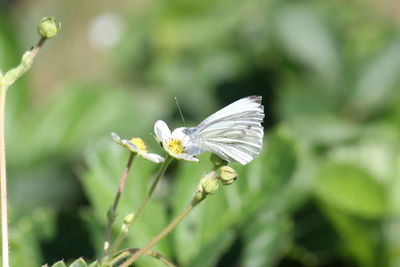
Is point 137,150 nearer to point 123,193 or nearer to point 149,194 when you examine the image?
point 149,194

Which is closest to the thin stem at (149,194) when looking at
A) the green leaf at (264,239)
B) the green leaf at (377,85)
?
the green leaf at (264,239)

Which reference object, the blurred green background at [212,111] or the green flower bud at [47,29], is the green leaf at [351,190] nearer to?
the blurred green background at [212,111]

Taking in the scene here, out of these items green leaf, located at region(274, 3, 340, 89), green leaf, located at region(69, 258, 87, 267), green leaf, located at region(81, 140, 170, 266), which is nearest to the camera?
green leaf, located at region(69, 258, 87, 267)

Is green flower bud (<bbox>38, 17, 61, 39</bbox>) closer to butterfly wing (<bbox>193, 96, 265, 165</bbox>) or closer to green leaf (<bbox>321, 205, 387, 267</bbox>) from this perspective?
butterfly wing (<bbox>193, 96, 265, 165</bbox>)

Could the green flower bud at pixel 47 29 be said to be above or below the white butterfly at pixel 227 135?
above

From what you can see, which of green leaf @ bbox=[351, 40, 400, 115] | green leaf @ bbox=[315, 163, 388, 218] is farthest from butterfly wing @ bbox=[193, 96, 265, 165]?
green leaf @ bbox=[351, 40, 400, 115]

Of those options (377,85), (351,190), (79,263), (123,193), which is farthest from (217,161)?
(377,85)

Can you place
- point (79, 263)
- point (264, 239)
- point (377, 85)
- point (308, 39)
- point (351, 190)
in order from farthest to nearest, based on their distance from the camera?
point (308, 39) → point (377, 85) → point (351, 190) → point (264, 239) → point (79, 263)
